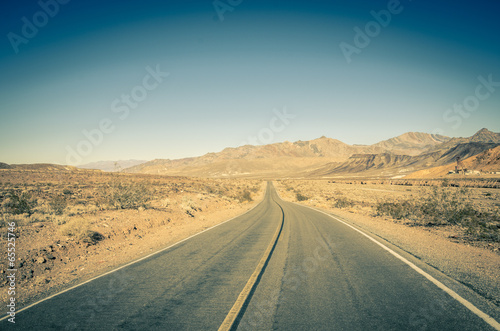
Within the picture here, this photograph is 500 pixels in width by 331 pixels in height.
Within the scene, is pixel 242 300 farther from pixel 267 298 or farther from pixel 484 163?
pixel 484 163

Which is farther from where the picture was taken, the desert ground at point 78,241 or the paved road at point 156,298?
the desert ground at point 78,241

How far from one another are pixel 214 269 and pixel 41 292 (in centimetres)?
371

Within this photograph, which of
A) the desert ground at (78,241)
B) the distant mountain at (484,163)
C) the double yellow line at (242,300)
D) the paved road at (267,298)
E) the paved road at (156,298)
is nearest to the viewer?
the double yellow line at (242,300)

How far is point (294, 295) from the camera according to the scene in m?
4.30

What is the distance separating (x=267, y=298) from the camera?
164 inches

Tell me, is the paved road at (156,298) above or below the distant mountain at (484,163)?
below

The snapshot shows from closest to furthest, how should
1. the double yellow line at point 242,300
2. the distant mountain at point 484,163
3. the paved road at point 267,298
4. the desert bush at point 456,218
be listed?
the double yellow line at point 242,300
the paved road at point 267,298
the desert bush at point 456,218
the distant mountain at point 484,163

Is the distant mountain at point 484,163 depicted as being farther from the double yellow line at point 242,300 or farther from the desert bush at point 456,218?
the double yellow line at point 242,300

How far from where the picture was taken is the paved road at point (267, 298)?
11.3ft

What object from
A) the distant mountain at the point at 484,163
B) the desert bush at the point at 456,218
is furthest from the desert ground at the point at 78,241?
the distant mountain at the point at 484,163

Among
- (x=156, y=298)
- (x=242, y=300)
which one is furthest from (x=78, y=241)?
(x=242, y=300)

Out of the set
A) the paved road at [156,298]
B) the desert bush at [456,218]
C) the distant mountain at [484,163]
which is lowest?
the desert bush at [456,218]

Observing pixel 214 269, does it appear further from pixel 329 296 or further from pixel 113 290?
pixel 329 296

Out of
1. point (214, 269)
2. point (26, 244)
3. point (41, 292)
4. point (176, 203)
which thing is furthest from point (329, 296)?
point (176, 203)
